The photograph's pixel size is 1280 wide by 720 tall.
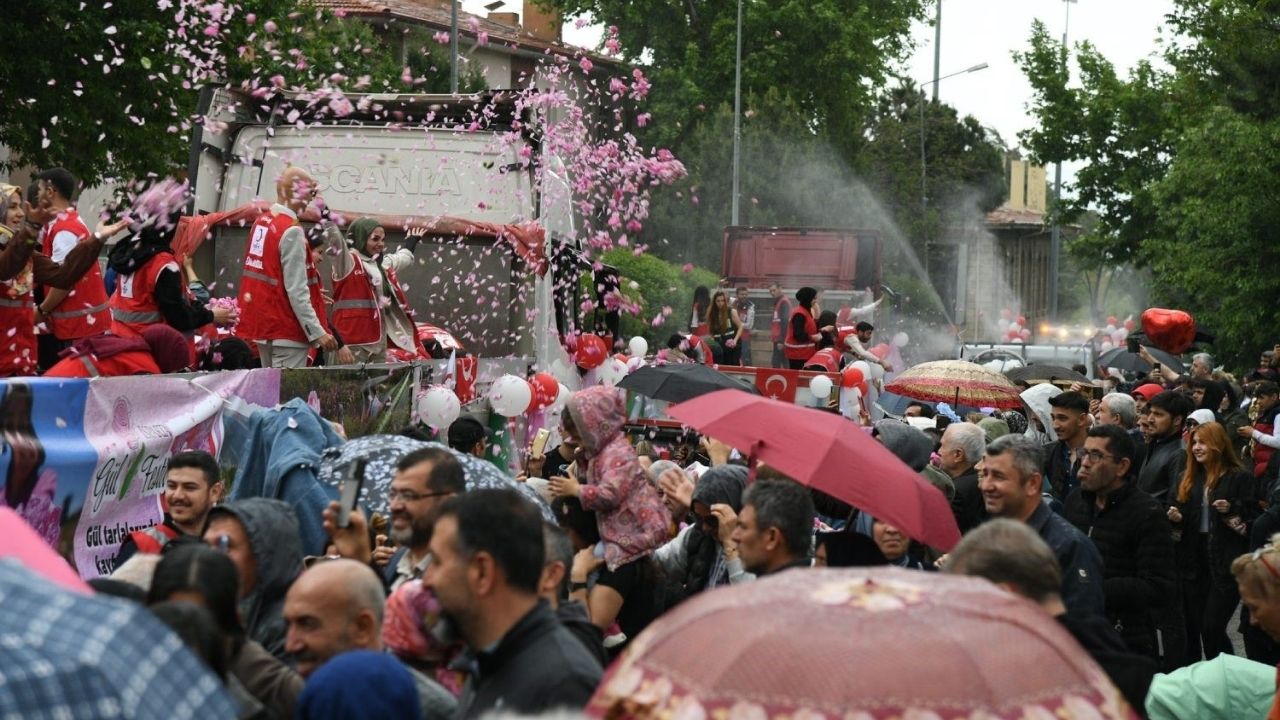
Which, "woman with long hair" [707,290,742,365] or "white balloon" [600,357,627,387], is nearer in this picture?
"white balloon" [600,357,627,387]

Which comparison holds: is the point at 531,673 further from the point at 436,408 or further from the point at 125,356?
the point at 436,408

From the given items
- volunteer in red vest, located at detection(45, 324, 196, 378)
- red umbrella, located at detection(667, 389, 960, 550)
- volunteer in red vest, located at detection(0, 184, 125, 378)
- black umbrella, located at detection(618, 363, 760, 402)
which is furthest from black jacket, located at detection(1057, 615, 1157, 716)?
black umbrella, located at detection(618, 363, 760, 402)

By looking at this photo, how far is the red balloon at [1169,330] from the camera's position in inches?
706

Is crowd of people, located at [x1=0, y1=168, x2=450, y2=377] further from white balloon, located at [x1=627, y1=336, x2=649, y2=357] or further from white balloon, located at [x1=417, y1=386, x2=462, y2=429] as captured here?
white balloon, located at [x1=627, y1=336, x2=649, y2=357]

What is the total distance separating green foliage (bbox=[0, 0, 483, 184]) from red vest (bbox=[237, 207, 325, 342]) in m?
9.14

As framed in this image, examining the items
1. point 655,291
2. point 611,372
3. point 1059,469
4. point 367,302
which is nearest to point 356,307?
point 367,302

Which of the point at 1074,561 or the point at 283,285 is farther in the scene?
the point at 283,285

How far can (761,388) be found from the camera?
53.1 ft

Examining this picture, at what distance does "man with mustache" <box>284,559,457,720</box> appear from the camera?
4.38m

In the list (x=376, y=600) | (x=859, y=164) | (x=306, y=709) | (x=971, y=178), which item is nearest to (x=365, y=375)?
(x=376, y=600)

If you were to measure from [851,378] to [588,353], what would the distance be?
2642 millimetres

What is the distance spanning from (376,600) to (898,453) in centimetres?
441

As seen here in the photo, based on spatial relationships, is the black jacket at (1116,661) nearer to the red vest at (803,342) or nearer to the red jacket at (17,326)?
the red jacket at (17,326)

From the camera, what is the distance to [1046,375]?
1894cm
